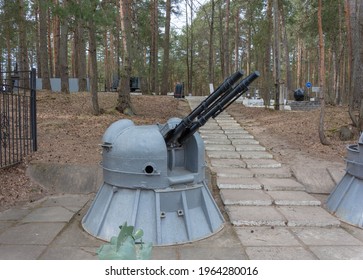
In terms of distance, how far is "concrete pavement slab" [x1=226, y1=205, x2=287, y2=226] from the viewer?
17.1 ft

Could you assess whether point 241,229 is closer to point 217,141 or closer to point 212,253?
point 212,253

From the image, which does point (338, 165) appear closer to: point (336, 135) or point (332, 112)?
point (336, 135)

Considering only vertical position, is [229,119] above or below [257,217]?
above

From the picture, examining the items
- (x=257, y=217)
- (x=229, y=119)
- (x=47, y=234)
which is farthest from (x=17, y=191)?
(x=229, y=119)

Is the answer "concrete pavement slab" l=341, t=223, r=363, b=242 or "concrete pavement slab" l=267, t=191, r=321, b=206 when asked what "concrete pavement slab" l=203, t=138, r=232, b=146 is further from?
"concrete pavement slab" l=341, t=223, r=363, b=242

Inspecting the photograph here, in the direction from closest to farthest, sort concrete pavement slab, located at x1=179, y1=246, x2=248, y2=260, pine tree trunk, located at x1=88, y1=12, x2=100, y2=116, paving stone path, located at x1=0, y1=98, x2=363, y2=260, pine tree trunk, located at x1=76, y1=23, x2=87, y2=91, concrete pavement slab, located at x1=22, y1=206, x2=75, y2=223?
concrete pavement slab, located at x1=179, y1=246, x2=248, y2=260, paving stone path, located at x1=0, y1=98, x2=363, y2=260, concrete pavement slab, located at x1=22, y1=206, x2=75, y2=223, pine tree trunk, located at x1=88, y1=12, x2=100, y2=116, pine tree trunk, located at x1=76, y1=23, x2=87, y2=91

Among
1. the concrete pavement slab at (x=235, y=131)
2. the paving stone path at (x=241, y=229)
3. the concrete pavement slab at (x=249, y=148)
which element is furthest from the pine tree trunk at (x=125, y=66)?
the paving stone path at (x=241, y=229)

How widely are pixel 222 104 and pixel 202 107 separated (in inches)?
10.6

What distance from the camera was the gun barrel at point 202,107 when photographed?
172 inches

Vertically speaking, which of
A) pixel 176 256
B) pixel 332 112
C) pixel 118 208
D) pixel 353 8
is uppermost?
pixel 353 8

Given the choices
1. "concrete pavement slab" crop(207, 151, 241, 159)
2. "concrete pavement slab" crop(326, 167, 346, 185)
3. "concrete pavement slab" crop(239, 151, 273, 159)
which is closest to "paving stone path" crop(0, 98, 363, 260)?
"concrete pavement slab" crop(326, 167, 346, 185)

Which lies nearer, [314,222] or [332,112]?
[314,222]

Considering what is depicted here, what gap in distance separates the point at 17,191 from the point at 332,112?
11383mm

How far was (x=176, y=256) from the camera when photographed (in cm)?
412
